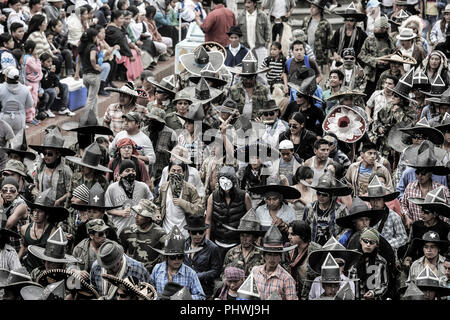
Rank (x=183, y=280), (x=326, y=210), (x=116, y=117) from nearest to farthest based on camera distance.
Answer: (x=183, y=280) < (x=326, y=210) < (x=116, y=117)

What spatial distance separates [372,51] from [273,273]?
846 cm

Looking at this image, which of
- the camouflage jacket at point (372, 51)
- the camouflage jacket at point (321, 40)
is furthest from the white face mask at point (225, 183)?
the camouflage jacket at point (321, 40)

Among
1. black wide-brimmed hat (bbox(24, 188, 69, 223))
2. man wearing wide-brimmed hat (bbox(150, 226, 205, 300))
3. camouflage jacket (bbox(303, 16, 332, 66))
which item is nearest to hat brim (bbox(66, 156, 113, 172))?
black wide-brimmed hat (bbox(24, 188, 69, 223))

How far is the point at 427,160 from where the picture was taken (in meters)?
14.3

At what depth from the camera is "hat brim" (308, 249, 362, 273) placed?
40.3 ft

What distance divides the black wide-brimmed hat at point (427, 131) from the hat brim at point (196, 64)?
399 cm

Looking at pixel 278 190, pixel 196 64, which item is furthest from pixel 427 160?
pixel 196 64

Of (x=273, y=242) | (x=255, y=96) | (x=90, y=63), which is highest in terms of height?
(x=273, y=242)

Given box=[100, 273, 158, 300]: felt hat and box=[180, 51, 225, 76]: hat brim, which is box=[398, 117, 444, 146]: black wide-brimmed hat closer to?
box=[180, 51, 225, 76]: hat brim

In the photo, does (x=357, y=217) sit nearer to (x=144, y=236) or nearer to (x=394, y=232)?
(x=394, y=232)

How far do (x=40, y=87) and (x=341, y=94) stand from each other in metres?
5.61

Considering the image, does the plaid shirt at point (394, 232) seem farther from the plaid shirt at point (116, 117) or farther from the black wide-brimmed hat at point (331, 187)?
the plaid shirt at point (116, 117)

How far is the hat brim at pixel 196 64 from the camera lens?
18562mm

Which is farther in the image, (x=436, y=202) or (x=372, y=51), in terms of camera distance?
(x=372, y=51)
